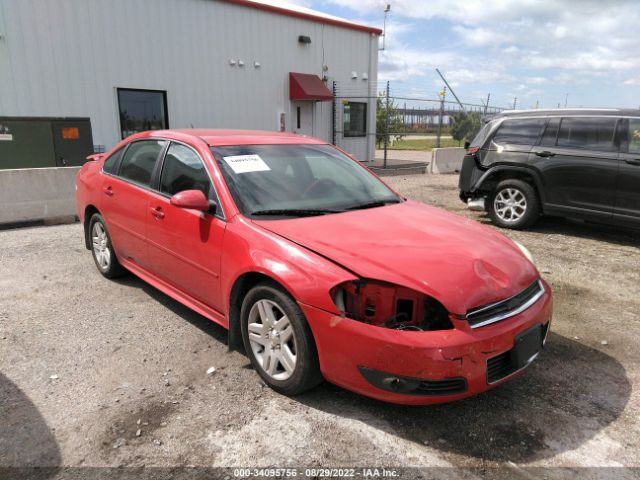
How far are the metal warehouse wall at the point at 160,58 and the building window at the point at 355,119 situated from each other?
93cm

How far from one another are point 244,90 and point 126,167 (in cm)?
1101

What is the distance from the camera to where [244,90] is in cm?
1472

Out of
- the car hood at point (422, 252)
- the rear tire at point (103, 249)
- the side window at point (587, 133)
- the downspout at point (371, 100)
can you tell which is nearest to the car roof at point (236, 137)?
the car hood at point (422, 252)

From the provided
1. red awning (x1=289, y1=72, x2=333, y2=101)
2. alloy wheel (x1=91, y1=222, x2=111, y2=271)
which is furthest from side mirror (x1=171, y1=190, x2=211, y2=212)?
red awning (x1=289, y1=72, x2=333, y2=101)

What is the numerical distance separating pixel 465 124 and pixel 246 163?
27.9 metres

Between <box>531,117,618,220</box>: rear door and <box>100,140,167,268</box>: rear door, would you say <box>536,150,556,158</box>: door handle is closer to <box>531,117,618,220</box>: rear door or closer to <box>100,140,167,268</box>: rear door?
<box>531,117,618,220</box>: rear door

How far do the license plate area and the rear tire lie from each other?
3753mm

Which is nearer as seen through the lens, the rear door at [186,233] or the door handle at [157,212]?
the rear door at [186,233]

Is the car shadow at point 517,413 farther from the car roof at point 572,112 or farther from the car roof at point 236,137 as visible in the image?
the car roof at point 572,112

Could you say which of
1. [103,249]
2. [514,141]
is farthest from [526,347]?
[514,141]

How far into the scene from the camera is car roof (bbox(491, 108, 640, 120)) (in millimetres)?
6304

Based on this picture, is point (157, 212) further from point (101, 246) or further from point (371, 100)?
point (371, 100)

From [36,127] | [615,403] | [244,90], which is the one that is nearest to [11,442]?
[615,403]

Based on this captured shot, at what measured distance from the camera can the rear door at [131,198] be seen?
159 inches
